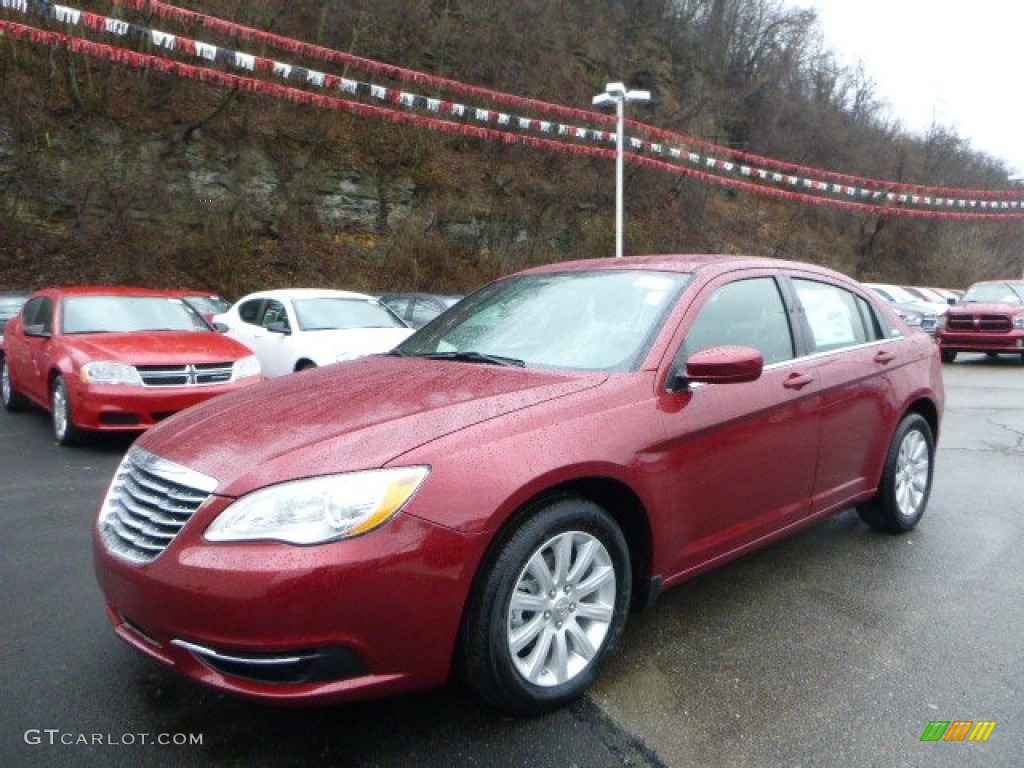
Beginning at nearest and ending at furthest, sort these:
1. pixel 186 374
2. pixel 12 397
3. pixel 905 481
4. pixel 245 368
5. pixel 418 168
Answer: pixel 905 481 → pixel 186 374 → pixel 245 368 → pixel 12 397 → pixel 418 168

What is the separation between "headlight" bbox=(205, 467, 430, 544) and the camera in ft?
7.12

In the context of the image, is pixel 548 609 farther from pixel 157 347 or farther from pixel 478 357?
pixel 157 347

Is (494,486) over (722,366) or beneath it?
beneath

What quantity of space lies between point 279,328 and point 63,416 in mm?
2915

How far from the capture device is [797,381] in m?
3.44

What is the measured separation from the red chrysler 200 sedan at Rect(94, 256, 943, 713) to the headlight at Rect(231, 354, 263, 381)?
377 cm

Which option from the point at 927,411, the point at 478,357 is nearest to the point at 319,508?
the point at 478,357

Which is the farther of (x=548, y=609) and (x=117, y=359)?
(x=117, y=359)

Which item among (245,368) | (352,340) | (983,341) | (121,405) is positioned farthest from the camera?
Result: (983,341)

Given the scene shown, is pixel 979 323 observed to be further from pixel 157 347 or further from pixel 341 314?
pixel 157 347

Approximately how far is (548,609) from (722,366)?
109 cm

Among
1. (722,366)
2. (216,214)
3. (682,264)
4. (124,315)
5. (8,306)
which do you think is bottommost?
(8,306)

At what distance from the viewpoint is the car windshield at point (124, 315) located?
7309mm

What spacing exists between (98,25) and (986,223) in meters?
42.1
